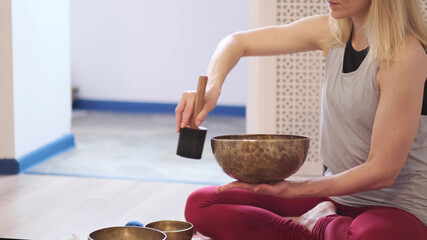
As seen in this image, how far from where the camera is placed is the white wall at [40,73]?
3.48 meters

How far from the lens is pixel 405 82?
1630 mm

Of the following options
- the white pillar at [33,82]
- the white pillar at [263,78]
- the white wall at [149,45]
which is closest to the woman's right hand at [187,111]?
the white pillar at [263,78]

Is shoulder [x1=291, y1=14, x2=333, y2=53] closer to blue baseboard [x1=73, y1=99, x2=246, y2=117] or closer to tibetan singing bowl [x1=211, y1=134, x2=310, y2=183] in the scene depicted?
tibetan singing bowl [x1=211, y1=134, x2=310, y2=183]

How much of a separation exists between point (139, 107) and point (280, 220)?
15.3 feet

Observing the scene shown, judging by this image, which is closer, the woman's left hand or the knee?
the woman's left hand

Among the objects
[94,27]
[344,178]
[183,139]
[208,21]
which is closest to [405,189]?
[344,178]

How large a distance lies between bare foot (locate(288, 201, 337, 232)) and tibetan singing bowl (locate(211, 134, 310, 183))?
11.7 inches

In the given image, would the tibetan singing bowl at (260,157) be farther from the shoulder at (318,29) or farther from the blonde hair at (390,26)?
the shoulder at (318,29)

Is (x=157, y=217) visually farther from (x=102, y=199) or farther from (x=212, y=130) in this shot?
(x=212, y=130)

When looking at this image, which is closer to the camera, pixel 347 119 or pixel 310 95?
pixel 347 119

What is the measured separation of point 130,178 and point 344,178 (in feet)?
6.15

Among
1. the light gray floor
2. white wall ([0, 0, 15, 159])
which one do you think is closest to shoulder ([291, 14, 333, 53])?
the light gray floor

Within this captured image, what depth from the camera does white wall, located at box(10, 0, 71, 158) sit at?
3479 millimetres

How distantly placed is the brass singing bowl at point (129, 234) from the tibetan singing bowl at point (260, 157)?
0.25 m
